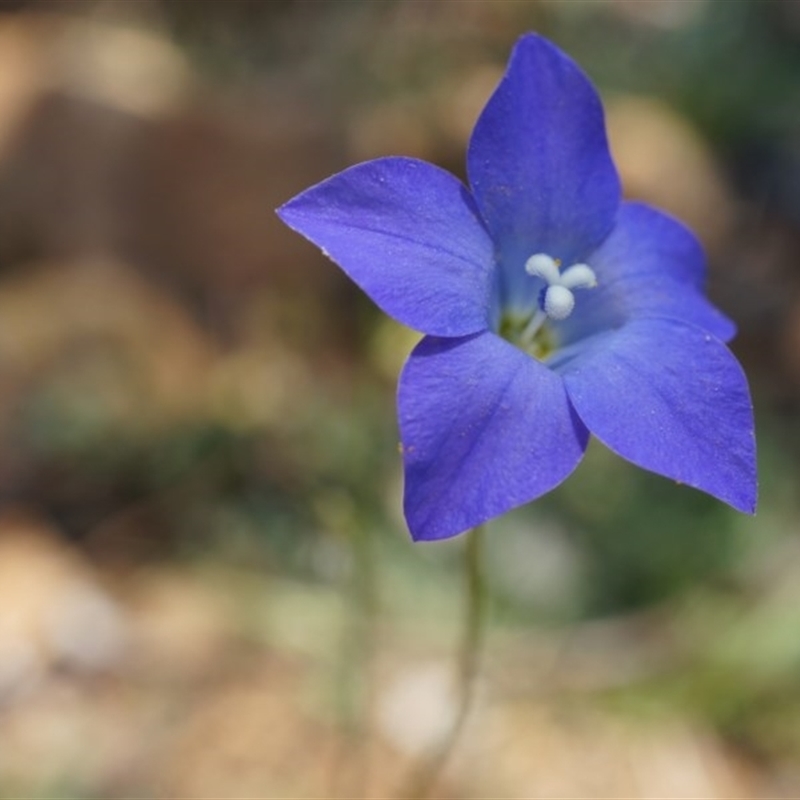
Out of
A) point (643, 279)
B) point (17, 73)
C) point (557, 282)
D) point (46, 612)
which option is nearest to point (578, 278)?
point (557, 282)

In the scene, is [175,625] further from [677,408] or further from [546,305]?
[677,408]

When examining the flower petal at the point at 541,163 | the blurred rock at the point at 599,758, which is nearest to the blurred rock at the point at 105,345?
the blurred rock at the point at 599,758

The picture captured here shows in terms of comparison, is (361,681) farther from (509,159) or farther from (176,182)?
(176,182)

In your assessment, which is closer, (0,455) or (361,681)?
(361,681)

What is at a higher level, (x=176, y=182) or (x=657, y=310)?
(x=657, y=310)

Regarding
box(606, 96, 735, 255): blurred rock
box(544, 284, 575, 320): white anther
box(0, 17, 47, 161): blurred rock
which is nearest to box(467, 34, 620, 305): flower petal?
box(544, 284, 575, 320): white anther

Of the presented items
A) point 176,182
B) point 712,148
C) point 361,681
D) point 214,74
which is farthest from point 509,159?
point 712,148

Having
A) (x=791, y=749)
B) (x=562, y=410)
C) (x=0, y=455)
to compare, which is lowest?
(x=0, y=455)
